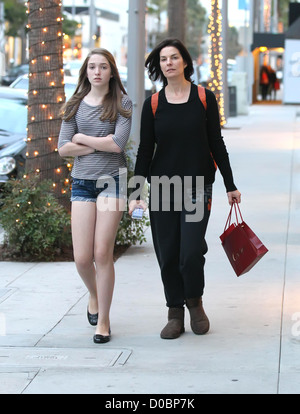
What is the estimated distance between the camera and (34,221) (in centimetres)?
881

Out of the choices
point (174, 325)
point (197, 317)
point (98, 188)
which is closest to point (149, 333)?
point (174, 325)

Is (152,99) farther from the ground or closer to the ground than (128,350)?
farther from the ground

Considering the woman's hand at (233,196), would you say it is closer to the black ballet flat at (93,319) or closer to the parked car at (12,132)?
the black ballet flat at (93,319)

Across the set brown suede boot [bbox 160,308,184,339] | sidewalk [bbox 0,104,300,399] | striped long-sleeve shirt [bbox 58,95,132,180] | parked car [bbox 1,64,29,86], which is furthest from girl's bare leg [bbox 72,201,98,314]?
parked car [bbox 1,64,29,86]

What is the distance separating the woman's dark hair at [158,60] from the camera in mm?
6117

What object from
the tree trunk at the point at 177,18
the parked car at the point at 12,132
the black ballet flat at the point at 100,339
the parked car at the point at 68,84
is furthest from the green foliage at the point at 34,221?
the tree trunk at the point at 177,18

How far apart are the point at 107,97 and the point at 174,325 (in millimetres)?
1554

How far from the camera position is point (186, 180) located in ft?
20.1

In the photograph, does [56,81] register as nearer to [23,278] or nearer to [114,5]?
[23,278]

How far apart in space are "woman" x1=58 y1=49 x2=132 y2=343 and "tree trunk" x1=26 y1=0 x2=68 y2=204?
9.92 feet

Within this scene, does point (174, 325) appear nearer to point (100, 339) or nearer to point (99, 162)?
point (100, 339)
